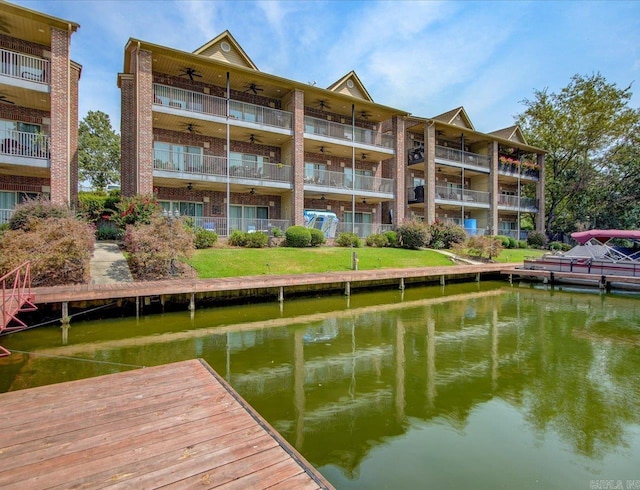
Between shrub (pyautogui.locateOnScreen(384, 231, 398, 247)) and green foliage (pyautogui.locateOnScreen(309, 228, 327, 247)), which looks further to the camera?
shrub (pyautogui.locateOnScreen(384, 231, 398, 247))

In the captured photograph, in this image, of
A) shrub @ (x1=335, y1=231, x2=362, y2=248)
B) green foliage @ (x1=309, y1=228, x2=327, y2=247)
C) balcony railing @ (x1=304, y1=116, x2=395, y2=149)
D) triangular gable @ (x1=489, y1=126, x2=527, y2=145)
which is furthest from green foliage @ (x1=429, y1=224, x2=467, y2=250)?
triangular gable @ (x1=489, y1=126, x2=527, y2=145)

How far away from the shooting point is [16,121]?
1791cm

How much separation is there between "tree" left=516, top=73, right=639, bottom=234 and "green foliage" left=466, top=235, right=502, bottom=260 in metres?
21.0

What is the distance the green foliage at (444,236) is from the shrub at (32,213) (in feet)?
74.4

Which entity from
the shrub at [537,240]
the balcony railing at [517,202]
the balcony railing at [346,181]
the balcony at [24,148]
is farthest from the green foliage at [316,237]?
the shrub at [537,240]

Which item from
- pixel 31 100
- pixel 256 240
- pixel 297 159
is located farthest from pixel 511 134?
pixel 31 100

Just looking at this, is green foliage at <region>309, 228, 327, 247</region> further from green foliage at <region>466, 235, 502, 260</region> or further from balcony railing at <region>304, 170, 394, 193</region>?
green foliage at <region>466, 235, 502, 260</region>

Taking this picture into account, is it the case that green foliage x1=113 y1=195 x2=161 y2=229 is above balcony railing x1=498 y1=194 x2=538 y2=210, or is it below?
below

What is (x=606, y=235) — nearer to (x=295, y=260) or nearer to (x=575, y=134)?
(x=295, y=260)

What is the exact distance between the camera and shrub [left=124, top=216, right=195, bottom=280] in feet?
45.1

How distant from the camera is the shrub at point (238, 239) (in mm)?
19891

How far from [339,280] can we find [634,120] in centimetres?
3919

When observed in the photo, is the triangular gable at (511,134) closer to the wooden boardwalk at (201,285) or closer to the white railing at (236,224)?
the wooden boardwalk at (201,285)

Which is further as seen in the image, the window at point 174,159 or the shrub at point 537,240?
the shrub at point 537,240
